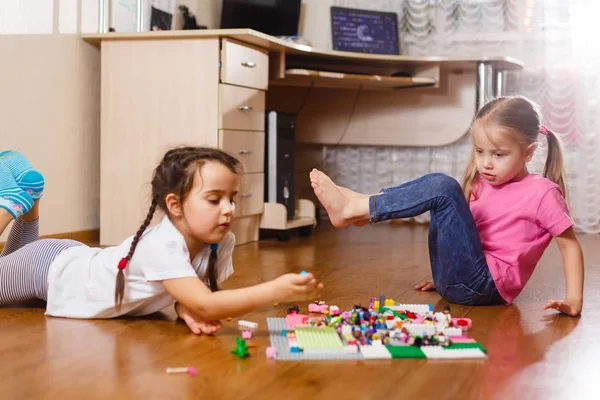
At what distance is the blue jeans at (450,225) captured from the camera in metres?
1.74

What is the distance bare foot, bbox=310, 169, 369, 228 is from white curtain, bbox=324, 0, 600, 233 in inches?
84.6

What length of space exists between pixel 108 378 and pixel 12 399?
152mm

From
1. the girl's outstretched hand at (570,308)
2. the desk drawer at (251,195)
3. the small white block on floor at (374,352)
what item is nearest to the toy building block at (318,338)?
the small white block on floor at (374,352)

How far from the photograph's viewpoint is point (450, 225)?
1.75 m

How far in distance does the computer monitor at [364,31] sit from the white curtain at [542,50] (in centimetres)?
6

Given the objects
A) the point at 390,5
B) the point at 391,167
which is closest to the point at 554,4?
the point at 390,5

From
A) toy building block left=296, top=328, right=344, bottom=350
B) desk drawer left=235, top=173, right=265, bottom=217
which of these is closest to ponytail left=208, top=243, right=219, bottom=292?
toy building block left=296, top=328, right=344, bottom=350

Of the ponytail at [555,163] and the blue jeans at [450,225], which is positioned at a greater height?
the ponytail at [555,163]

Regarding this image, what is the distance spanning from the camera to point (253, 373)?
3.92ft

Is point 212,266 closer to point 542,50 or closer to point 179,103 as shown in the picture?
point 179,103

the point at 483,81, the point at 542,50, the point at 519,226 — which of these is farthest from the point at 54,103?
the point at 542,50

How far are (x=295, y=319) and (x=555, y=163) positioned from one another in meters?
0.77

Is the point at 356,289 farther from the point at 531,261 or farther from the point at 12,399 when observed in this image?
the point at 12,399

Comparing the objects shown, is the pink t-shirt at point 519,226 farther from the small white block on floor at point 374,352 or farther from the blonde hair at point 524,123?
the small white block on floor at point 374,352
